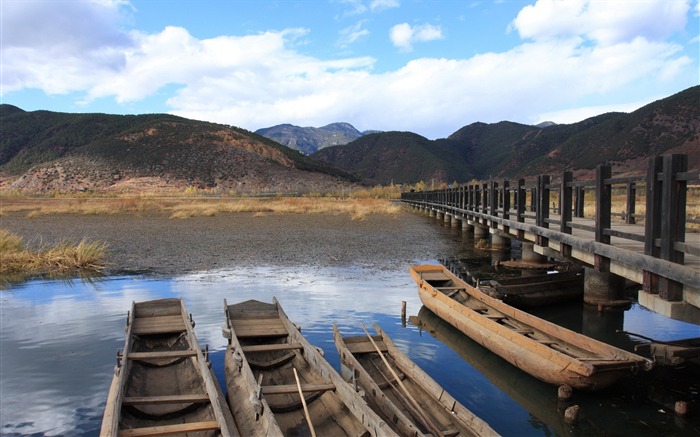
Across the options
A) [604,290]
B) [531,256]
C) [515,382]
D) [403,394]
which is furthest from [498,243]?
[403,394]

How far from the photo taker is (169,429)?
5.27m

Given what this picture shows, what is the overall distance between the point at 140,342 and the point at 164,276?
8.15m

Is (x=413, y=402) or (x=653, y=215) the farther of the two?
(x=653, y=215)

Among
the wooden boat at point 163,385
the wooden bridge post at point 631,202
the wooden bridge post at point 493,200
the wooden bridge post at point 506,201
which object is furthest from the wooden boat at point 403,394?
the wooden bridge post at point 493,200

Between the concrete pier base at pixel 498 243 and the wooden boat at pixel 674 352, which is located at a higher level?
the wooden boat at pixel 674 352

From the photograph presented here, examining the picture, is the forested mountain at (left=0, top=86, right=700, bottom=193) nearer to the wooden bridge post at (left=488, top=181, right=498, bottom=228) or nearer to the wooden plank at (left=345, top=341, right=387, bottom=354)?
the wooden bridge post at (left=488, top=181, right=498, bottom=228)

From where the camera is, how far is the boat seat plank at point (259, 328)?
863 cm

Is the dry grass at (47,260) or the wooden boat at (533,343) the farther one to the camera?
the dry grass at (47,260)

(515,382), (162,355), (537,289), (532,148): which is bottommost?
(515,382)

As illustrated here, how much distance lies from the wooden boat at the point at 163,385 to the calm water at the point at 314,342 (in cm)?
69

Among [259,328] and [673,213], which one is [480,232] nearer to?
[259,328]

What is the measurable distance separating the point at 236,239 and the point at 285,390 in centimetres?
1981

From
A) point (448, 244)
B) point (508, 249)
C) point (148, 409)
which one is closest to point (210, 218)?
point (448, 244)

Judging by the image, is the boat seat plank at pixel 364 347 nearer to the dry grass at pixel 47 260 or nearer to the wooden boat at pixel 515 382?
the wooden boat at pixel 515 382
